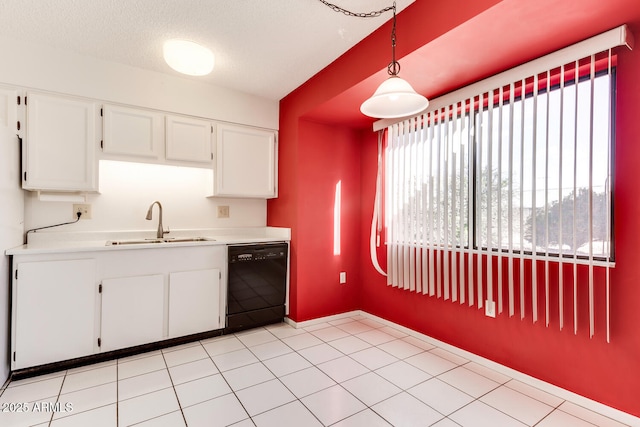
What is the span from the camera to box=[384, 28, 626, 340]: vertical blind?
1812 mm

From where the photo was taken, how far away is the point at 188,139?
304 centimetres

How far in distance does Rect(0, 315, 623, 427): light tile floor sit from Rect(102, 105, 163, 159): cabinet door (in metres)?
1.78

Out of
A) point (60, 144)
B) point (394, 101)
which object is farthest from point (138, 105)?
point (394, 101)

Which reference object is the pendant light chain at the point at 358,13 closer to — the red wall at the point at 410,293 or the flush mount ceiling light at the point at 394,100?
the red wall at the point at 410,293

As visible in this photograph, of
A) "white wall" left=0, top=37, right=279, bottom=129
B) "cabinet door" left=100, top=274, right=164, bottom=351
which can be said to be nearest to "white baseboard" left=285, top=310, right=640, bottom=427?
"cabinet door" left=100, top=274, right=164, bottom=351

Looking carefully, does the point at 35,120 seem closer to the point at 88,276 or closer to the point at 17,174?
the point at 17,174

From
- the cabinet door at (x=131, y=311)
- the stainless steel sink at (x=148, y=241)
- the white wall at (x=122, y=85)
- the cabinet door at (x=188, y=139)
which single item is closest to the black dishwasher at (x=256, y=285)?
the stainless steel sink at (x=148, y=241)

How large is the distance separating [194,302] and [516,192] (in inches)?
110

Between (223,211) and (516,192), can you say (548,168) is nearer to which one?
(516,192)

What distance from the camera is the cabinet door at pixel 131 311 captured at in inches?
95.0

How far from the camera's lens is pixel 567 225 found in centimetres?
190

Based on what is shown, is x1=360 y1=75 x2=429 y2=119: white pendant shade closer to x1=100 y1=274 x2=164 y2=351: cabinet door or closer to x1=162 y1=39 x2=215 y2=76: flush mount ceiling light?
x1=162 y1=39 x2=215 y2=76: flush mount ceiling light

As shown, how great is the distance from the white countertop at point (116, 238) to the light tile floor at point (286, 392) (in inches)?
35.6

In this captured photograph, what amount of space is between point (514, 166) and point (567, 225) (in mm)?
498
